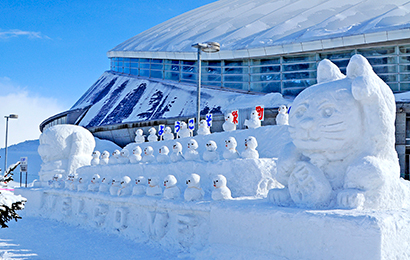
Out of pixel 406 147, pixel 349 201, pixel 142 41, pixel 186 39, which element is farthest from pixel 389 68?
pixel 142 41

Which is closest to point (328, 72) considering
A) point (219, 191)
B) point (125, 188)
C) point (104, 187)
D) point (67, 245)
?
point (219, 191)

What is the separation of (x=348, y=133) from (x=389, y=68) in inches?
447

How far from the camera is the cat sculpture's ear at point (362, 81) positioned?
365 centimetres

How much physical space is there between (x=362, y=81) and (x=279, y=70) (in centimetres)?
1242

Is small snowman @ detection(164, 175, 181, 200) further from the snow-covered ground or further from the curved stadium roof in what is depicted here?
the curved stadium roof

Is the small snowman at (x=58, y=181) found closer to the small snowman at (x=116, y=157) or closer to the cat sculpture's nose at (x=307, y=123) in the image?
the small snowman at (x=116, y=157)

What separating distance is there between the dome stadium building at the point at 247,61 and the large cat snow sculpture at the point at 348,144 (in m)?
8.75

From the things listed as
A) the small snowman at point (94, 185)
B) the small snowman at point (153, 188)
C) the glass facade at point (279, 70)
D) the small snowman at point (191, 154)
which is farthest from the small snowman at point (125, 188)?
the glass facade at point (279, 70)

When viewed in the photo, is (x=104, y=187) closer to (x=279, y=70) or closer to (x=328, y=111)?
(x=328, y=111)

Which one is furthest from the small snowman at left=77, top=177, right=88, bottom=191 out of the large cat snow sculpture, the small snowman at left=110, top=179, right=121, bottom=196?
the large cat snow sculpture

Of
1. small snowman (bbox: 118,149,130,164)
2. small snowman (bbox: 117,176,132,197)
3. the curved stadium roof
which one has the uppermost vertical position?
the curved stadium roof

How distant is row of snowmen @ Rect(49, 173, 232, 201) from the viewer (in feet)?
16.7

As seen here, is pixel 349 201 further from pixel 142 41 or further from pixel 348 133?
pixel 142 41

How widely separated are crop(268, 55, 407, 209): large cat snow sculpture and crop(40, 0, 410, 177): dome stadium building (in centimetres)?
875
